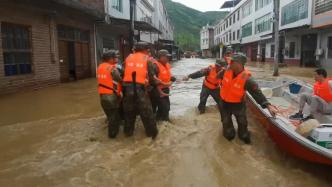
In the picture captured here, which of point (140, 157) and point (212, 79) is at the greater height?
point (212, 79)

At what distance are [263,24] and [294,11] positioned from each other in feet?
37.0

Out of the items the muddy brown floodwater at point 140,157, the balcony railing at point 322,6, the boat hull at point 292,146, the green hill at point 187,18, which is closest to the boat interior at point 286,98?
the boat hull at point 292,146

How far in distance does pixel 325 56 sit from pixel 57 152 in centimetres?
2494

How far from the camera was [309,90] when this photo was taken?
29.5ft

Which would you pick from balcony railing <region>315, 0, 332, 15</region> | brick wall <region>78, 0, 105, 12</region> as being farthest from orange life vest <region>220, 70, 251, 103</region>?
balcony railing <region>315, 0, 332, 15</region>

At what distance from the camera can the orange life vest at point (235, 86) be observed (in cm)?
594

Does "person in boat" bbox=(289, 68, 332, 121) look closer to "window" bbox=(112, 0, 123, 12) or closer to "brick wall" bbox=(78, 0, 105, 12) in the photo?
"brick wall" bbox=(78, 0, 105, 12)

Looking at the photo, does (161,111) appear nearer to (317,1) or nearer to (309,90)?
(309,90)

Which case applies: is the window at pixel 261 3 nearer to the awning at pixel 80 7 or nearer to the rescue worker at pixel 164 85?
the awning at pixel 80 7

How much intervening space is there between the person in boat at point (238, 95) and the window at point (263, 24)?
35.3m

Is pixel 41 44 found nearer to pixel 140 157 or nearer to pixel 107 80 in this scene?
pixel 107 80

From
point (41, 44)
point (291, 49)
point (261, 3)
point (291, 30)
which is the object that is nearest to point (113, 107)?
point (41, 44)

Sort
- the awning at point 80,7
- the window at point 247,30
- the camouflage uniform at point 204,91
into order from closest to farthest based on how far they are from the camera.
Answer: the camouflage uniform at point 204,91
the awning at point 80,7
the window at point 247,30

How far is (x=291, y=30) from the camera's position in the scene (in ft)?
97.7
